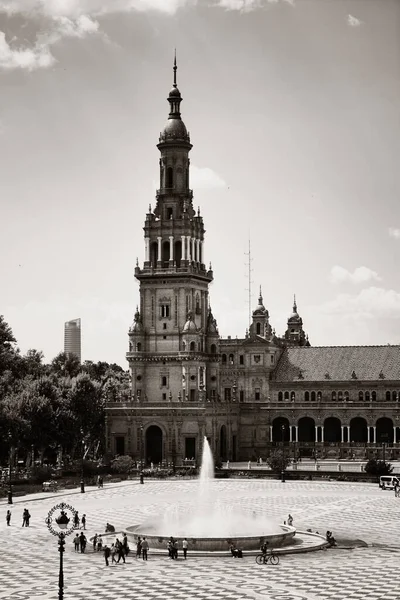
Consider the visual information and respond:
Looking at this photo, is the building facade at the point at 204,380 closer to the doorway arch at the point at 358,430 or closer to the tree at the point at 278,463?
the doorway arch at the point at 358,430

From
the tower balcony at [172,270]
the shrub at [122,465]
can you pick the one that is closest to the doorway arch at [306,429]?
the tower balcony at [172,270]

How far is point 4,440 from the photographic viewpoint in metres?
110

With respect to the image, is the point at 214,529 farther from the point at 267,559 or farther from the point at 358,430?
the point at 358,430

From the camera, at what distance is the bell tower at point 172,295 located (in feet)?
472

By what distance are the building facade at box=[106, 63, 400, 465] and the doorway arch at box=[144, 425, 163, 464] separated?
0.39 ft

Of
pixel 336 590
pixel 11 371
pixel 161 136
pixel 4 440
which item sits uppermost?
pixel 161 136

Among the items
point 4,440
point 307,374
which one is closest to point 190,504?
point 4,440

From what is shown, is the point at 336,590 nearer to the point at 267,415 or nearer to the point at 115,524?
the point at 115,524

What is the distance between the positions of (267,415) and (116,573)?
8893 centimetres

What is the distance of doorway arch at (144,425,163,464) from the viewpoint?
457 feet

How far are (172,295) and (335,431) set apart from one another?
1030 inches

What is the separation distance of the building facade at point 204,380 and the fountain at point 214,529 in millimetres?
62696

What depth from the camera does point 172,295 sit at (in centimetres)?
14475

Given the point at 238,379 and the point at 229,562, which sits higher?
the point at 238,379
